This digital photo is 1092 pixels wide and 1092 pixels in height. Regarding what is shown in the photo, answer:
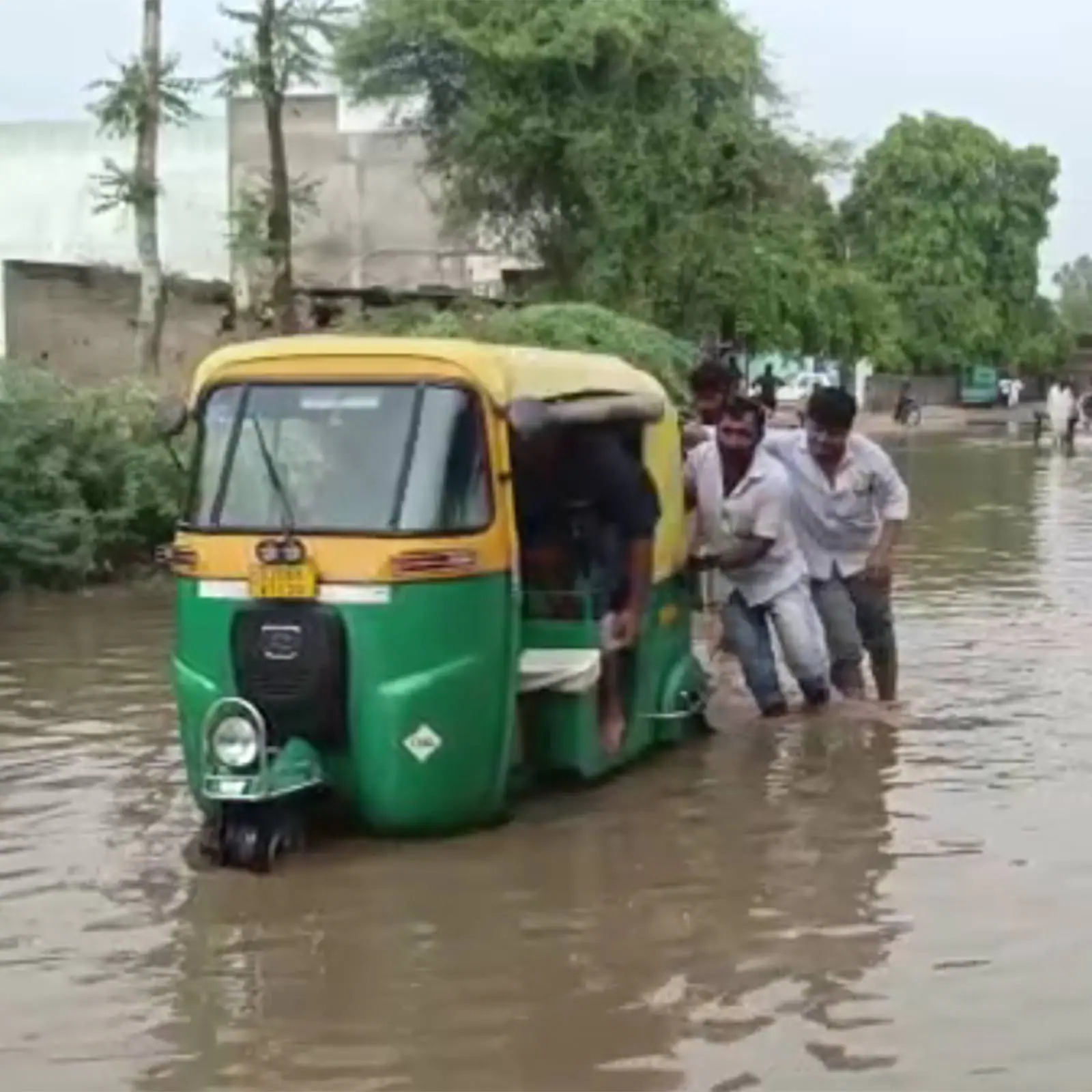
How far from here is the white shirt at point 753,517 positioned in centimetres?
1041

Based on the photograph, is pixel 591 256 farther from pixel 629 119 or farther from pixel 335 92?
pixel 335 92

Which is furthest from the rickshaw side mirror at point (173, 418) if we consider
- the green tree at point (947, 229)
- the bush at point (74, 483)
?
the green tree at point (947, 229)

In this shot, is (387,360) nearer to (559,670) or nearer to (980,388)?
(559,670)

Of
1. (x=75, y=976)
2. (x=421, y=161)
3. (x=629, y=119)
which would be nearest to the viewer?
(x=75, y=976)

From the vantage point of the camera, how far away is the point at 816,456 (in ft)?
36.2

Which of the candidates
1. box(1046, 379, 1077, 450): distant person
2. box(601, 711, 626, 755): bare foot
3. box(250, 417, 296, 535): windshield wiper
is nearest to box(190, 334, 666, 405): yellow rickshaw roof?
box(250, 417, 296, 535): windshield wiper

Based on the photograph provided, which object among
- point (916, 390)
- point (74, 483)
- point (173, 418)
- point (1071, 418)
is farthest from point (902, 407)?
point (173, 418)

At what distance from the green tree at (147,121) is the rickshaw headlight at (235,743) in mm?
19342

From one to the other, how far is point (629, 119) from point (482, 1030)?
31.3m

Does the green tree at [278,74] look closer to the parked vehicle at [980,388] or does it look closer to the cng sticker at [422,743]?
the cng sticker at [422,743]

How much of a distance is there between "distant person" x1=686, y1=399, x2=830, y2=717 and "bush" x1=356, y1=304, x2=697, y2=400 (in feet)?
42.9

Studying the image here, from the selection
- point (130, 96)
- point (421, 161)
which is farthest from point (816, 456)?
point (421, 161)

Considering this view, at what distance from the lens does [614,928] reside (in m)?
7.54

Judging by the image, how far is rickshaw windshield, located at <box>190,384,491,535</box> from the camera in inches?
330
